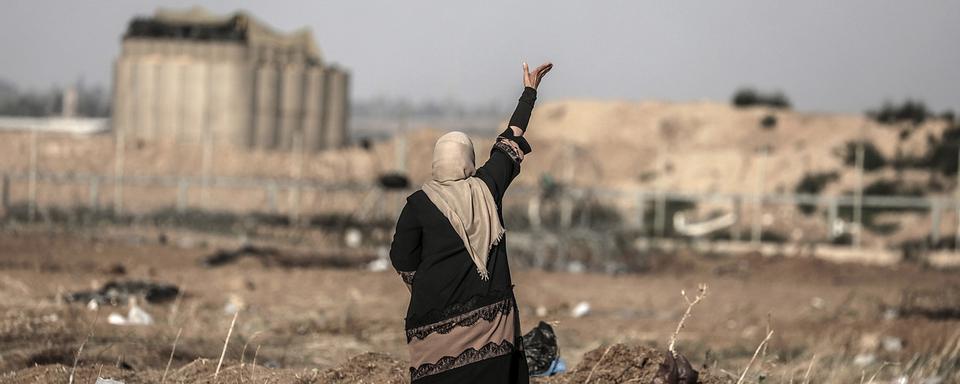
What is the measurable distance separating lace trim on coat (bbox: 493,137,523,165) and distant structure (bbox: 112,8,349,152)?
38.0 meters

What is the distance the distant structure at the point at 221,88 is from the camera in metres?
44.2

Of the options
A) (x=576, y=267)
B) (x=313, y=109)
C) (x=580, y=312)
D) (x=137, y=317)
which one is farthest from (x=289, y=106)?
(x=137, y=317)

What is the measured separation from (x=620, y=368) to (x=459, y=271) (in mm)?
1883

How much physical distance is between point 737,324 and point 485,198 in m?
10.00

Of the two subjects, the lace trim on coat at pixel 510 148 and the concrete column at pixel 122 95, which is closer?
the lace trim on coat at pixel 510 148

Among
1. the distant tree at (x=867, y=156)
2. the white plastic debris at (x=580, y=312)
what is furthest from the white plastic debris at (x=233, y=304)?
the distant tree at (x=867, y=156)

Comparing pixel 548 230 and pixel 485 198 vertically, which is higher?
pixel 485 198

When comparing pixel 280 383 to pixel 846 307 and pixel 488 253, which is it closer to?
pixel 488 253

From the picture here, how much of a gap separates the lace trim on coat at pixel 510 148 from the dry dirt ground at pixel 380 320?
986mm

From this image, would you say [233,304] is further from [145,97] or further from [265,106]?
[145,97]

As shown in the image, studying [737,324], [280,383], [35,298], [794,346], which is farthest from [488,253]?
[737,324]

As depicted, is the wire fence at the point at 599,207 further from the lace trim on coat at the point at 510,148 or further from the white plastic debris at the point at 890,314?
the lace trim on coat at the point at 510,148

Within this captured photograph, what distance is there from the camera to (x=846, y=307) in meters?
17.2

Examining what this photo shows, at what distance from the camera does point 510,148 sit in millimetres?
5781
